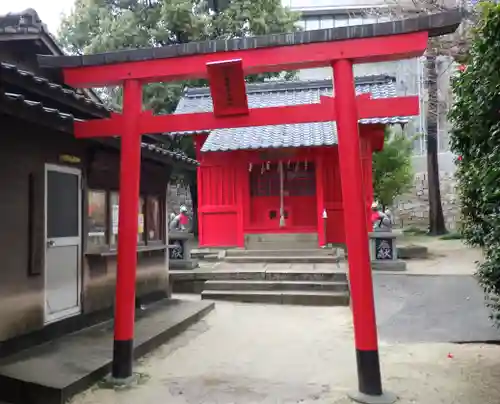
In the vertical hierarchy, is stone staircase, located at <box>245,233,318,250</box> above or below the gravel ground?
above

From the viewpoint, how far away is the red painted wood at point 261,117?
4.37 m

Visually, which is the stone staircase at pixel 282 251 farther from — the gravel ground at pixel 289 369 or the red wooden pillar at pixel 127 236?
the red wooden pillar at pixel 127 236

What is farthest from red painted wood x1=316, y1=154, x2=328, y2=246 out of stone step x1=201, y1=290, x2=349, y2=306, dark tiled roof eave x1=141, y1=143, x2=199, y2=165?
dark tiled roof eave x1=141, y1=143, x2=199, y2=165

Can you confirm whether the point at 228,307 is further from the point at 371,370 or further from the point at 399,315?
the point at 371,370

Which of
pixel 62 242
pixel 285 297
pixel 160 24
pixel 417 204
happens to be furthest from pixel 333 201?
pixel 417 204

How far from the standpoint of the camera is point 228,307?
29.7ft

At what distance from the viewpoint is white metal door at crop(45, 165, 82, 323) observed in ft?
17.9

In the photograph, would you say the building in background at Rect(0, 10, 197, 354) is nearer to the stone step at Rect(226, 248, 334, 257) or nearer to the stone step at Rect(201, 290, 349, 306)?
the stone step at Rect(201, 290, 349, 306)

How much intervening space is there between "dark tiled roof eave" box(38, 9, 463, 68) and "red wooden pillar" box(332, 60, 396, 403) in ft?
0.91

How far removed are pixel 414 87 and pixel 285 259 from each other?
19.0 m

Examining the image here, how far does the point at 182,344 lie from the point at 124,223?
2.24 metres

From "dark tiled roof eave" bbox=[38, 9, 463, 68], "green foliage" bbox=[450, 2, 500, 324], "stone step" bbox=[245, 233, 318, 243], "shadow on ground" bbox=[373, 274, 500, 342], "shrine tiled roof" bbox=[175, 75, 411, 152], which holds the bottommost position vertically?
"shadow on ground" bbox=[373, 274, 500, 342]

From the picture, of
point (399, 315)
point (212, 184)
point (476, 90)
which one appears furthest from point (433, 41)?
point (476, 90)

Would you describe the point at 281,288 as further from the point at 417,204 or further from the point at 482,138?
the point at 417,204
